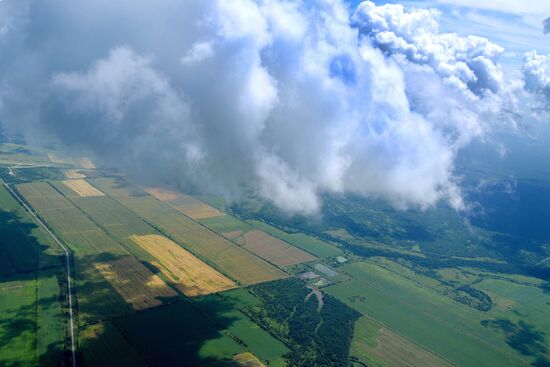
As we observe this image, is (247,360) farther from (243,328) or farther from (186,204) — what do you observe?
(186,204)

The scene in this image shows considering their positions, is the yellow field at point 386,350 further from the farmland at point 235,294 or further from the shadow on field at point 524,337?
the shadow on field at point 524,337

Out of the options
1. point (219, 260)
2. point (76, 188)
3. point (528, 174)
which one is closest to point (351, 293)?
point (219, 260)

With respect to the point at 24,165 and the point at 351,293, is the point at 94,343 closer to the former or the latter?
the point at 351,293

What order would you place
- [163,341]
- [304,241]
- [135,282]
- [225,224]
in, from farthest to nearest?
[225,224] → [304,241] → [135,282] → [163,341]

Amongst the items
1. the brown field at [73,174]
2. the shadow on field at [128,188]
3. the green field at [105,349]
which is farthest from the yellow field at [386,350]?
the brown field at [73,174]

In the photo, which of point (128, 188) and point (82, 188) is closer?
point (82, 188)

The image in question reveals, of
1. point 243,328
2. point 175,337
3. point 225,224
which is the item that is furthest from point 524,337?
point 225,224

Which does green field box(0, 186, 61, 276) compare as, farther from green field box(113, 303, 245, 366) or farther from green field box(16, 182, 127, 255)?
green field box(113, 303, 245, 366)
